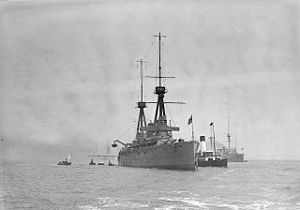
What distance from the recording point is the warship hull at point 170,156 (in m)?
43.5

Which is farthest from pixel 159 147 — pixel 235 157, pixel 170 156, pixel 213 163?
pixel 235 157

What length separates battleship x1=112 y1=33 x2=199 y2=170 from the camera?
43.7 m

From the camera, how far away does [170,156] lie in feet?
150

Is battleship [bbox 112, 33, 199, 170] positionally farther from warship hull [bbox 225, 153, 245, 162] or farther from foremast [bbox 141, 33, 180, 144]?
warship hull [bbox 225, 153, 245, 162]

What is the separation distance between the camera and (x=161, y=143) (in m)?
48.7

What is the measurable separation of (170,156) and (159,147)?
2.25 m

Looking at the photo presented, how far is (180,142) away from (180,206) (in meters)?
26.0

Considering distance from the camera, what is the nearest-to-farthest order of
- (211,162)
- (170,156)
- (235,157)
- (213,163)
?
1. (170,156)
2. (213,163)
3. (211,162)
4. (235,157)

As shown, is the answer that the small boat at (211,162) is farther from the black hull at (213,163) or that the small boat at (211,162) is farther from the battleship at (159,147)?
the battleship at (159,147)

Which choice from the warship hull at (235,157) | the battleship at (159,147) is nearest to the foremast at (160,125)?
the battleship at (159,147)

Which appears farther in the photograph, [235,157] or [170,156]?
[235,157]

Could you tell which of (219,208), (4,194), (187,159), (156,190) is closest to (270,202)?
(219,208)

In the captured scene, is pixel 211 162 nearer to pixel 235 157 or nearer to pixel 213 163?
pixel 213 163

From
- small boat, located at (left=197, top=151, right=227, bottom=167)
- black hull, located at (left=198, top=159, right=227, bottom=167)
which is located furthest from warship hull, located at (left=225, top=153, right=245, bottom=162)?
black hull, located at (left=198, top=159, right=227, bottom=167)
